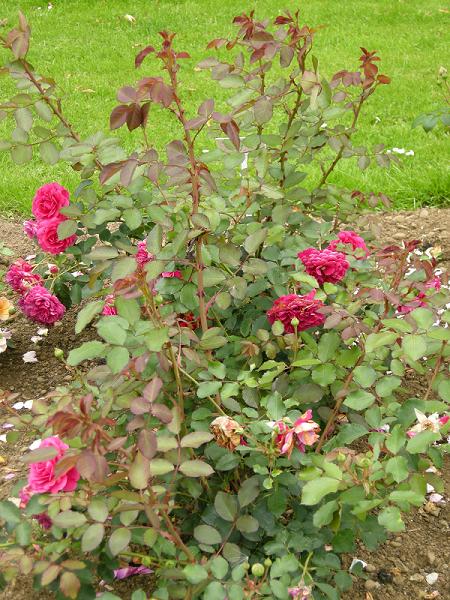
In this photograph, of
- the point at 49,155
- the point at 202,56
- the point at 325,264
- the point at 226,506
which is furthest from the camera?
the point at 202,56

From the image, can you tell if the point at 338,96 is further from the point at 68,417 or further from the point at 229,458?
the point at 68,417

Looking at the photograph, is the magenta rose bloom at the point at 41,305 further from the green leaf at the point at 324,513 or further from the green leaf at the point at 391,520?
the green leaf at the point at 391,520

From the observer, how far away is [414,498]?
1461 millimetres

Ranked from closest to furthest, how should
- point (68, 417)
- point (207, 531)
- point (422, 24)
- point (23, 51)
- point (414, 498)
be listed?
1. point (68, 417)
2. point (414, 498)
3. point (207, 531)
4. point (23, 51)
5. point (422, 24)

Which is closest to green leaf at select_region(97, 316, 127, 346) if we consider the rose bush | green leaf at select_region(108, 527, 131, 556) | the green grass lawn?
the rose bush

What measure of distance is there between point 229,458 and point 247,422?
0.08m

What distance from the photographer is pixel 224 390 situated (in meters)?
1.68

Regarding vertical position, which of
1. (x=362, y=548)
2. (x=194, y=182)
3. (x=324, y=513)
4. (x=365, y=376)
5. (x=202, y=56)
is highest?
(x=194, y=182)

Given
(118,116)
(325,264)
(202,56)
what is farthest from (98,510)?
(202,56)

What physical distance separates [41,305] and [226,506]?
44.8 inches

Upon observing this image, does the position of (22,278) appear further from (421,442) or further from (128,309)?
(421,442)

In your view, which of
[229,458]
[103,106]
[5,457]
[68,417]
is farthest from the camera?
[103,106]

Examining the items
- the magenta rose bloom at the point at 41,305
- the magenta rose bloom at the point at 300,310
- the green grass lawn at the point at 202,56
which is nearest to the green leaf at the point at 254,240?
the magenta rose bloom at the point at 300,310

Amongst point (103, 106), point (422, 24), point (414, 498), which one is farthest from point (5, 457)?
point (422, 24)
